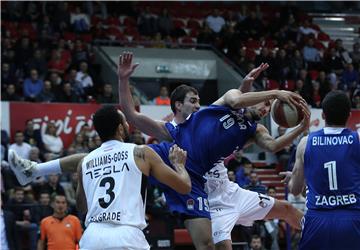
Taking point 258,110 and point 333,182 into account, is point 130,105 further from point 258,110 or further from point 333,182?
point 333,182

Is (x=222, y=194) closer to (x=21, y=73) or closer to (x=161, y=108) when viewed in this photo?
(x=161, y=108)

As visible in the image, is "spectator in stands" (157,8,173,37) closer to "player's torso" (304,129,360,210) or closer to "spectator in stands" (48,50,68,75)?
"spectator in stands" (48,50,68,75)

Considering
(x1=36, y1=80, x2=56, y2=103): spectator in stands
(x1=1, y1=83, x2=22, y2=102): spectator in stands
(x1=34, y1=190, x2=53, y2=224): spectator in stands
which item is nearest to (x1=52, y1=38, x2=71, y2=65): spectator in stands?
(x1=36, y1=80, x2=56, y2=103): spectator in stands

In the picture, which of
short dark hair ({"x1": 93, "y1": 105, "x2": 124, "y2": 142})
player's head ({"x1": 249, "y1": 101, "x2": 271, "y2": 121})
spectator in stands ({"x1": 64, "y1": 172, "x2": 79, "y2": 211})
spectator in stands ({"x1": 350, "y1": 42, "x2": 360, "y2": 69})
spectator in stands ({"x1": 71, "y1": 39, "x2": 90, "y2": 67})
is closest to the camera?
short dark hair ({"x1": 93, "y1": 105, "x2": 124, "y2": 142})

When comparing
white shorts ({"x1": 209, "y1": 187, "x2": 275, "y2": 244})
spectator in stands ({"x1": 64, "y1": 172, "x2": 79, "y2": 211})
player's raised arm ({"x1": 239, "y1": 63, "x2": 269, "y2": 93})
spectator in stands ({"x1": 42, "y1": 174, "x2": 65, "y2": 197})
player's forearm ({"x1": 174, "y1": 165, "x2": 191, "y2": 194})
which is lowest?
spectator in stands ({"x1": 64, "y1": 172, "x2": 79, "y2": 211})

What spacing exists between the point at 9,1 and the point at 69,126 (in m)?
6.32

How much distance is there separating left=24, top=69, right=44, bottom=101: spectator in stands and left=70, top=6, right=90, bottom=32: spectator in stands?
4.12 m

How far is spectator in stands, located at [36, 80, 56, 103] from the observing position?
18.7 m

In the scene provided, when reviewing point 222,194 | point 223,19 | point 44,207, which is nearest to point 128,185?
point 222,194

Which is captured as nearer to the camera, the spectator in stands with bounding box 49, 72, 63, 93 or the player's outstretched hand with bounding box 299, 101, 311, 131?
the player's outstretched hand with bounding box 299, 101, 311, 131

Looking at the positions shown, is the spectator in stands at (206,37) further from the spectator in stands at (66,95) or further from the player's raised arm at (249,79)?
the player's raised arm at (249,79)

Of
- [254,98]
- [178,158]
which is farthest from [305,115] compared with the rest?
[178,158]

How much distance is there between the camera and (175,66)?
23031 mm

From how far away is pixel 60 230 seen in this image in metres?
13.0
